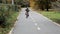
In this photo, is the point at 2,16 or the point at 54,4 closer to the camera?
the point at 2,16

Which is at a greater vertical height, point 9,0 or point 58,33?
point 58,33

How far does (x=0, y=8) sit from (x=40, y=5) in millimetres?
55472

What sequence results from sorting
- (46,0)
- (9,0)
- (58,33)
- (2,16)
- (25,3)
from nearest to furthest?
(58,33), (2,16), (46,0), (9,0), (25,3)

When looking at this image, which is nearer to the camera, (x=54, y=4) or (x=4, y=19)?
(x=4, y=19)

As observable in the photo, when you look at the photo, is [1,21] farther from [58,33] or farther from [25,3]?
[25,3]

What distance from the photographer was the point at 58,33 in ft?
50.3

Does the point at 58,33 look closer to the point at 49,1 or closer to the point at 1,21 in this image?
the point at 1,21

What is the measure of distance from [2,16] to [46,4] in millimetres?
54114

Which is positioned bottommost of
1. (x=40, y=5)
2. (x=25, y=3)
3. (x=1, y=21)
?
(x=25, y=3)

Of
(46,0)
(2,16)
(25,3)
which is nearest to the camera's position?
(2,16)

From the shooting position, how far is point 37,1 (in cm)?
7531

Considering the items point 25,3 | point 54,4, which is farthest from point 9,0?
point 25,3

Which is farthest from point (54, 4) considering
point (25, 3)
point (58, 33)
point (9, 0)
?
point (58, 33)

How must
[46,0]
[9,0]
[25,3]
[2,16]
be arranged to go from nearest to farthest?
[2,16] → [46,0] → [9,0] → [25,3]
